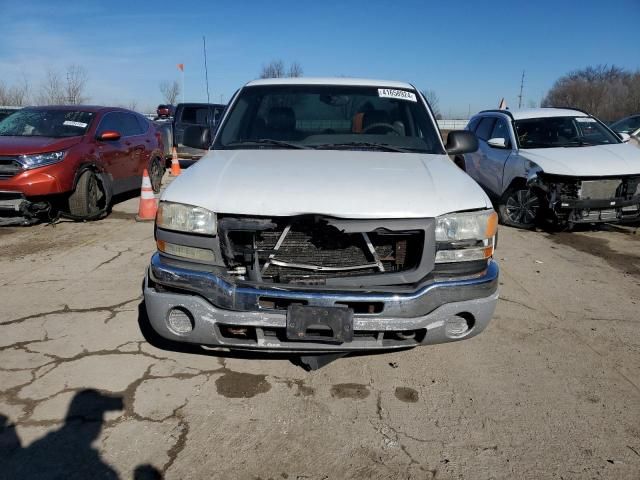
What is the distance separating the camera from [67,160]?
6.51 meters

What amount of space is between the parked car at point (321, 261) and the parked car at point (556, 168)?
4116 millimetres

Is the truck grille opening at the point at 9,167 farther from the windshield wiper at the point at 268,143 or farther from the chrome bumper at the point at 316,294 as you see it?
the chrome bumper at the point at 316,294

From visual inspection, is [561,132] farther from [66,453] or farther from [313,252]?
[66,453]

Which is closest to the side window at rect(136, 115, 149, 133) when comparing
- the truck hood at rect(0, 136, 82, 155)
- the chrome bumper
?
the truck hood at rect(0, 136, 82, 155)

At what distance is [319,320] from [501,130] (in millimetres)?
6491

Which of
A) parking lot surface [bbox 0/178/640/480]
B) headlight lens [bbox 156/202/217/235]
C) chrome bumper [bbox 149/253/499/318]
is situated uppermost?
headlight lens [bbox 156/202/217/235]

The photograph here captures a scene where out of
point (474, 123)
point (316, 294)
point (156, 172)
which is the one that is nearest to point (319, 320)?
point (316, 294)

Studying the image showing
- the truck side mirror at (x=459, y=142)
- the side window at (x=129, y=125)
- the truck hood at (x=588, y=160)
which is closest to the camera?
the truck side mirror at (x=459, y=142)

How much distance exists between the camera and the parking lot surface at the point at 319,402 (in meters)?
2.22

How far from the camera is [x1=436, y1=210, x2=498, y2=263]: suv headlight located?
2568 mm

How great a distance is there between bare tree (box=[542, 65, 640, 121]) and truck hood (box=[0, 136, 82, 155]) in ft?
128

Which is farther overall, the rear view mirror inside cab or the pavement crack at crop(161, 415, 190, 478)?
the rear view mirror inside cab

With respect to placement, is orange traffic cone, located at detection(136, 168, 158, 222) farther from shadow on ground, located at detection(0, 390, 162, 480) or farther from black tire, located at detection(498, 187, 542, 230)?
black tire, located at detection(498, 187, 542, 230)

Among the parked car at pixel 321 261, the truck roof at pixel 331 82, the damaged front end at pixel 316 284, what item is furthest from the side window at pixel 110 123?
the damaged front end at pixel 316 284
